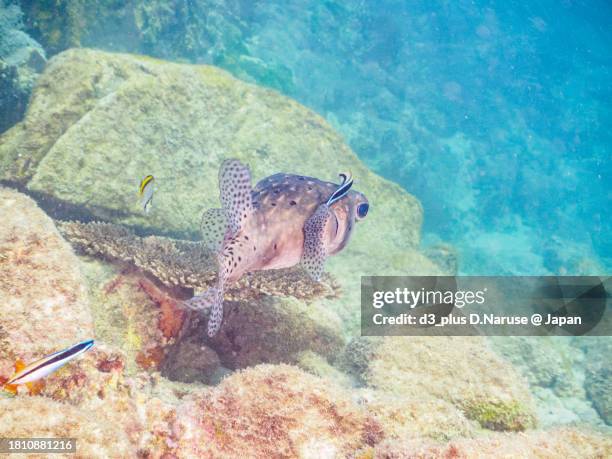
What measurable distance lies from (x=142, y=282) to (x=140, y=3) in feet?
47.2

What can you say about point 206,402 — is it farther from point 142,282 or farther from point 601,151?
point 601,151

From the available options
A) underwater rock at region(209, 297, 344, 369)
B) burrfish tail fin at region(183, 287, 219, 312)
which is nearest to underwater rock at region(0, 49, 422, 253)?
underwater rock at region(209, 297, 344, 369)

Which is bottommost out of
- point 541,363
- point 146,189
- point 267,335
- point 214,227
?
point 541,363

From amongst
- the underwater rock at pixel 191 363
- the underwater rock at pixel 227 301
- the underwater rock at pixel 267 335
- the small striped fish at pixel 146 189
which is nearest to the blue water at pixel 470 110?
the small striped fish at pixel 146 189

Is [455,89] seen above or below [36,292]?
above

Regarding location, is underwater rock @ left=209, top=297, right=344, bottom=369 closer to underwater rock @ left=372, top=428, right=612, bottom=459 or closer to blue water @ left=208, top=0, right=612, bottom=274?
underwater rock @ left=372, top=428, right=612, bottom=459

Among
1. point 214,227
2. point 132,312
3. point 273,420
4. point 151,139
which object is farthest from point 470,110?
point 273,420

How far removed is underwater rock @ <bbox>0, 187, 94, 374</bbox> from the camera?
289 cm

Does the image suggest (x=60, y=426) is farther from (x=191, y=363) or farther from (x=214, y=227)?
(x=191, y=363)

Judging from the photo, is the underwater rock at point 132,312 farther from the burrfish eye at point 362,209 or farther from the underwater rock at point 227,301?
the burrfish eye at point 362,209

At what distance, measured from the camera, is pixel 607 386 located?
30.0ft

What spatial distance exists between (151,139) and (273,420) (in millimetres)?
6513

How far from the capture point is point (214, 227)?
376 cm

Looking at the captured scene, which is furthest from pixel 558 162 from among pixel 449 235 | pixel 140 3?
pixel 140 3
